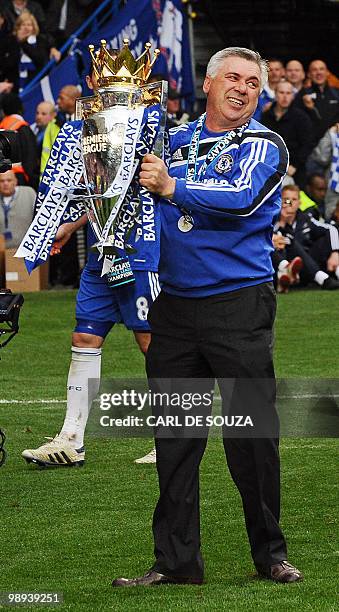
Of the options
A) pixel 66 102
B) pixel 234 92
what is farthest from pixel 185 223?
pixel 66 102

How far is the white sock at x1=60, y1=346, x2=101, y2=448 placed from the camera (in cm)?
848

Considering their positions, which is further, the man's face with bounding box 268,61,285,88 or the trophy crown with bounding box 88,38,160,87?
the man's face with bounding box 268,61,285,88

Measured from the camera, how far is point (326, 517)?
288 inches

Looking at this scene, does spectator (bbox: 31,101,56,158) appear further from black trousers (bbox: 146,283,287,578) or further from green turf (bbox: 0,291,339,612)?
black trousers (bbox: 146,283,287,578)

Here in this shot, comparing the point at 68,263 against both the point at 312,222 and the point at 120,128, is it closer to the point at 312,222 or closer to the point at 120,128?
the point at 312,222

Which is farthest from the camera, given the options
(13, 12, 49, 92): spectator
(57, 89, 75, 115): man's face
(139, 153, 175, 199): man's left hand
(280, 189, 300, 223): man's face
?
(13, 12, 49, 92): spectator

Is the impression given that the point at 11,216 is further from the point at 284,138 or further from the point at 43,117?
the point at 284,138

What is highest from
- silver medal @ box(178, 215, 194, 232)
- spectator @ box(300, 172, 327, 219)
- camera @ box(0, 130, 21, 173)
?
camera @ box(0, 130, 21, 173)

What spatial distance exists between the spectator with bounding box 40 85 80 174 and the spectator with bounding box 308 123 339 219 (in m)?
3.39

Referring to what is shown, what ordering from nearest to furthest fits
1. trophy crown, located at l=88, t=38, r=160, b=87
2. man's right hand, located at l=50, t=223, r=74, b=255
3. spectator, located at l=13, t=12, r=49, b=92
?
1. trophy crown, located at l=88, t=38, r=160, b=87
2. man's right hand, located at l=50, t=223, r=74, b=255
3. spectator, located at l=13, t=12, r=49, b=92

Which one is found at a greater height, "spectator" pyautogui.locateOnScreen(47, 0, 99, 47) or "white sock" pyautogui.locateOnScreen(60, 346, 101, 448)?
"spectator" pyautogui.locateOnScreen(47, 0, 99, 47)

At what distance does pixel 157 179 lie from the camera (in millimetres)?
5590

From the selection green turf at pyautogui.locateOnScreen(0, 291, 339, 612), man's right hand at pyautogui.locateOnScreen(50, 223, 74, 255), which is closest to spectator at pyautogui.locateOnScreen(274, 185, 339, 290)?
green turf at pyautogui.locateOnScreen(0, 291, 339, 612)

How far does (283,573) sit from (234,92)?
1859 millimetres
